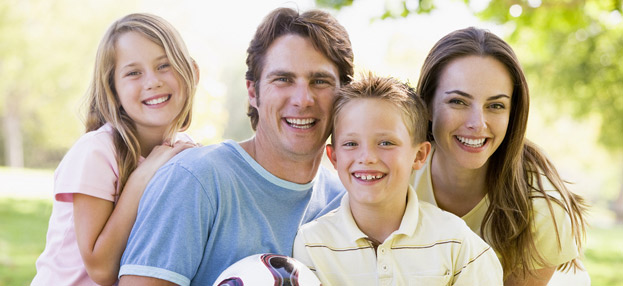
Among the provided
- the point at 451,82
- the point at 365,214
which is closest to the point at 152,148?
the point at 365,214

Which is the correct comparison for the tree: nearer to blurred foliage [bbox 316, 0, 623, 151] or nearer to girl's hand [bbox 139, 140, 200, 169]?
blurred foliage [bbox 316, 0, 623, 151]

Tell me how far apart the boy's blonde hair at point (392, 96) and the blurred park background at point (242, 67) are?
372 mm

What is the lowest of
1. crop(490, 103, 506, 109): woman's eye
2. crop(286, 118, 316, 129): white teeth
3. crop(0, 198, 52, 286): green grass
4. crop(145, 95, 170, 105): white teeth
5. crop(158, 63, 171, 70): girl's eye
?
crop(0, 198, 52, 286): green grass

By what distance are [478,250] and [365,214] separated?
57 centimetres

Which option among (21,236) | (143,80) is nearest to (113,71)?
(143,80)

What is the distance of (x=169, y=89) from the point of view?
12.2ft

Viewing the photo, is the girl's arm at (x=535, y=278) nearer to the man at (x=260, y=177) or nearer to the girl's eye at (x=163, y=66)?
the man at (x=260, y=177)

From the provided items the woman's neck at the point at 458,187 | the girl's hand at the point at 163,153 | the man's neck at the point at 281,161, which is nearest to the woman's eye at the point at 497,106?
the woman's neck at the point at 458,187

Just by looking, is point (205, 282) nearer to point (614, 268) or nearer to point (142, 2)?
point (614, 268)

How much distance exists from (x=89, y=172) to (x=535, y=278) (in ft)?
8.36

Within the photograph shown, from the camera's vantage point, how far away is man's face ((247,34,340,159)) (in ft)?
10.7

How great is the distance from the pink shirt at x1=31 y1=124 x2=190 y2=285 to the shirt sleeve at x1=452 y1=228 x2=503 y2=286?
1.81m

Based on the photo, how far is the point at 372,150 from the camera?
307 centimetres

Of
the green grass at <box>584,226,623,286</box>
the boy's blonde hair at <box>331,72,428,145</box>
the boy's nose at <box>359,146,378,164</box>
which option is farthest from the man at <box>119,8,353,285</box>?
the green grass at <box>584,226,623,286</box>
